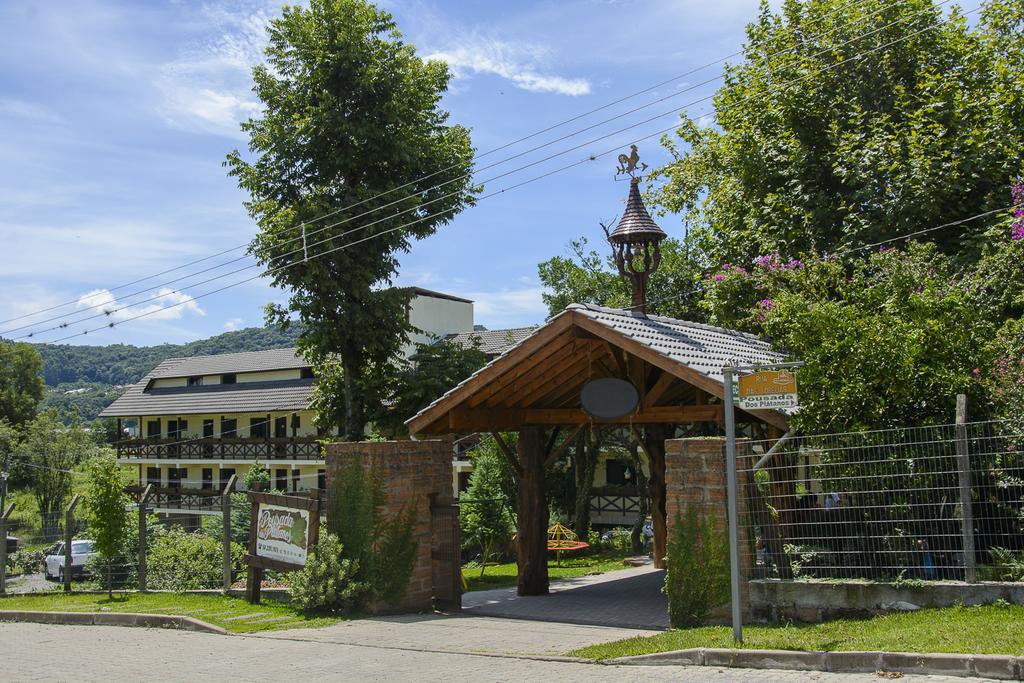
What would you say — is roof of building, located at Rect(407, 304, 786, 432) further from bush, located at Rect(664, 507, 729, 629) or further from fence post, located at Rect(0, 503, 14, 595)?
fence post, located at Rect(0, 503, 14, 595)

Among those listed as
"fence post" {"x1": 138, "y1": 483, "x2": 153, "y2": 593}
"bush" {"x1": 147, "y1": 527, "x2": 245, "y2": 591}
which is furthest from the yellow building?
"fence post" {"x1": 138, "y1": 483, "x2": 153, "y2": 593}

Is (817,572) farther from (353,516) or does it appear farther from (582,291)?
(582,291)

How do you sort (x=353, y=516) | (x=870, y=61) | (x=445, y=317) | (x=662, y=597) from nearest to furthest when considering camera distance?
(x=353, y=516), (x=662, y=597), (x=870, y=61), (x=445, y=317)

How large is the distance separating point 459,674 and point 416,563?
435 centimetres

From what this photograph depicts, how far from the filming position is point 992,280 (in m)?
13.8

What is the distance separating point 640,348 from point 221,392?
42721 millimetres

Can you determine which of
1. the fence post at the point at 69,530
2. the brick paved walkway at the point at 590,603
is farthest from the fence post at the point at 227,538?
the brick paved walkway at the point at 590,603

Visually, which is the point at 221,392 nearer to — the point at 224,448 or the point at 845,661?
the point at 224,448

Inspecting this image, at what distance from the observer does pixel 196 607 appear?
14.2 meters

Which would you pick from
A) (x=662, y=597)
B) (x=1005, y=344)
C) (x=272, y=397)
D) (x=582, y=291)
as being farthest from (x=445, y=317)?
(x=1005, y=344)

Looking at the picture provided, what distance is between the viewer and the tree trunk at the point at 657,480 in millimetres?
17656

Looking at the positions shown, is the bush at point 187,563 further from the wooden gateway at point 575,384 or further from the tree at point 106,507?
the wooden gateway at point 575,384

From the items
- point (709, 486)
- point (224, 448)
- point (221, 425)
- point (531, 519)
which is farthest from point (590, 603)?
point (221, 425)

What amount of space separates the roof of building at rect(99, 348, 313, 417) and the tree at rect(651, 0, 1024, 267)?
27953 mm
